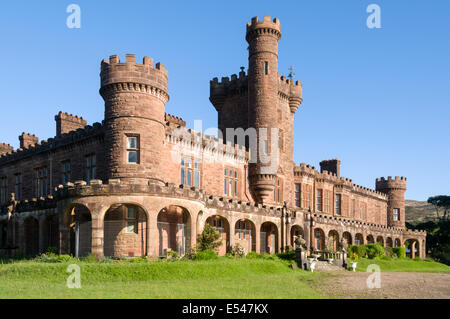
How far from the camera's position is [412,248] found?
62.8m

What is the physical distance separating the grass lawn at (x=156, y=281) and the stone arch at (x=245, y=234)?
9.16m

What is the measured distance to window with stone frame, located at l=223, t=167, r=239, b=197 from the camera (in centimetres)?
3762

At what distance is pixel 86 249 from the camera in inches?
1016

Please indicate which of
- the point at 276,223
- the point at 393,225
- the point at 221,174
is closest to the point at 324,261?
the point at 276,223

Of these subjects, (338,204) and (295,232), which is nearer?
(295,232)

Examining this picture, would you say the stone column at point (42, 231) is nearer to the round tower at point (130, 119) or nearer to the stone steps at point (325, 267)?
the round tower at point (130, 119)

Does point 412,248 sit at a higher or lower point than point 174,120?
lower

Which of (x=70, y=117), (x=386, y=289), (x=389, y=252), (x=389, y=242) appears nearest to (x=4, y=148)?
(x=70, y=117)

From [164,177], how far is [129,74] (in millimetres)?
7137

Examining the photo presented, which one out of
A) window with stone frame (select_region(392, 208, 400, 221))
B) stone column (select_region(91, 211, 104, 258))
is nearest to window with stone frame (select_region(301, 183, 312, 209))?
window with stone frame (select_region(392, 208, 400, 221))

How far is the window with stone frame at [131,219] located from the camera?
26484 millimetres

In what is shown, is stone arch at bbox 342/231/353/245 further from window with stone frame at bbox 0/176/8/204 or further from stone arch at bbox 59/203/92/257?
window with stone frame at bbox 0/176/8/204

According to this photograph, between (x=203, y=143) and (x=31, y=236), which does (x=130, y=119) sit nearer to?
(x=203, y=143)
